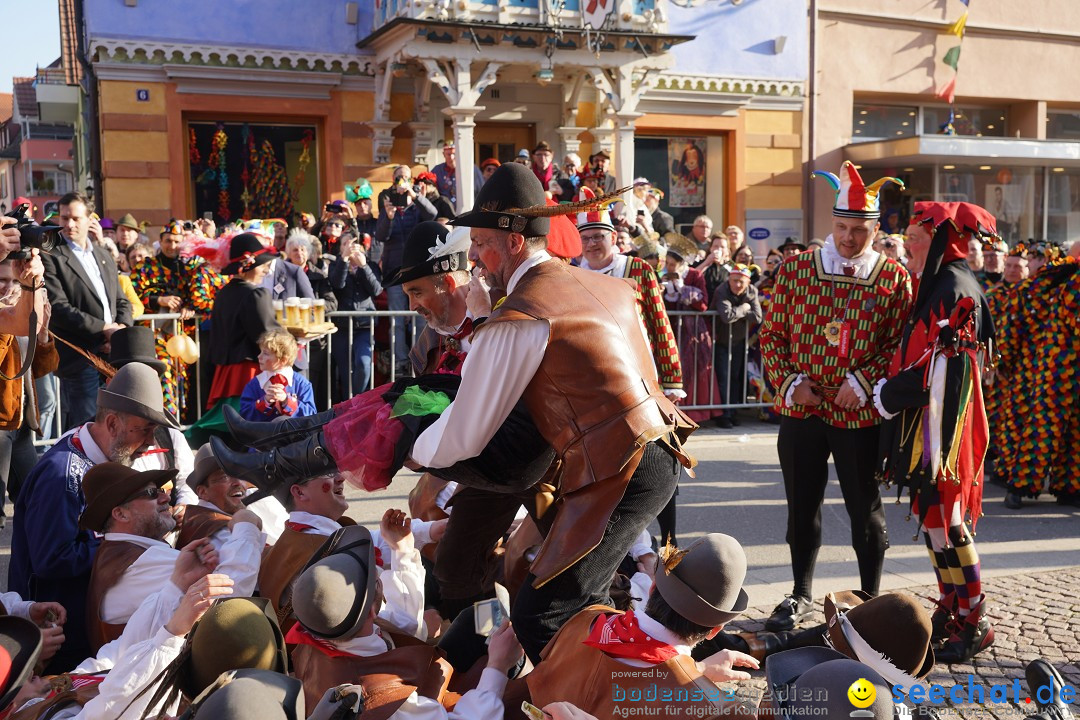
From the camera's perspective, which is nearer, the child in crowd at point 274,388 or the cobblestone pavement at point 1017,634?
the cobblestone pavement at point 1017,634

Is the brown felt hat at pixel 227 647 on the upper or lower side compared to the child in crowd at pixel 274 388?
lower

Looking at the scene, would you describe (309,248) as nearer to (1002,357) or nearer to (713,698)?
(1002,357)

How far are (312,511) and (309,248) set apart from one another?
569cm

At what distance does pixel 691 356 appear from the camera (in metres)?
9.87

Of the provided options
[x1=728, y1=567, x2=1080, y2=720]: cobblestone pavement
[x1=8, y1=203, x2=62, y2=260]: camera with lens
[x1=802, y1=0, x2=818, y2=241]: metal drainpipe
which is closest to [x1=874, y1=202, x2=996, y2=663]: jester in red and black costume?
[x1=728, y1=567, x2=1080, y2=720]: cobblestone pavement

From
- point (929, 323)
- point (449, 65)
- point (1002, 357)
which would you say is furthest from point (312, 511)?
point (449, 65)

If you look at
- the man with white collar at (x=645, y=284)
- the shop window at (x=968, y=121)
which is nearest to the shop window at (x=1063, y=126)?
the shop window at (x=968, y=121)

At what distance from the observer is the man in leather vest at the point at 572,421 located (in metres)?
3.09

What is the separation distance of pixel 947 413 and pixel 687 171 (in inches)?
518

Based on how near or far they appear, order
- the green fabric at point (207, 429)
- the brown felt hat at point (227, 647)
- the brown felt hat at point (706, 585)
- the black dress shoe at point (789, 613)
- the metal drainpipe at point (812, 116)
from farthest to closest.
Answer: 1. the metal drainpipe at point (812, 116)
2. the green fabric at point (207, 429)
3. the black dress shoe at point (789, 613)
4. the brown felt hat at point (706, 585)
5. the brown felt hat at point (227, 647)

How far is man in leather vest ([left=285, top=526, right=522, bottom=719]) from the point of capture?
2.83m

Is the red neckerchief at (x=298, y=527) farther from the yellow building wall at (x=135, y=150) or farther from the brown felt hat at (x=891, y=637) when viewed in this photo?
the yellow building wall at (x=135, y=150)

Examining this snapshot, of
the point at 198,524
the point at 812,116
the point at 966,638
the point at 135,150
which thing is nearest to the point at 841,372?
the point at 966,638

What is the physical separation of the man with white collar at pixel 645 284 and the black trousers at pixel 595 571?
1.93 metres
